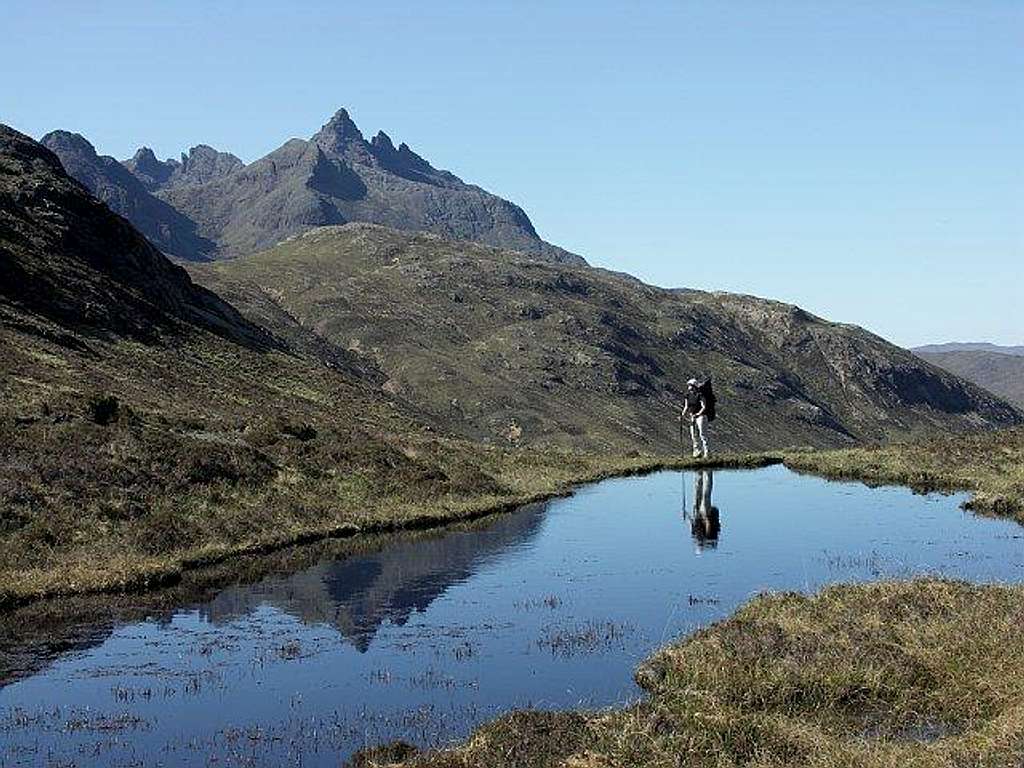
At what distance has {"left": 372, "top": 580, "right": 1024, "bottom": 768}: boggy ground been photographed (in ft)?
46.3

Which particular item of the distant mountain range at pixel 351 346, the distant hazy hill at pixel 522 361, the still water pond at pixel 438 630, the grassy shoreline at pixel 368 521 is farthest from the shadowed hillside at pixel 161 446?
the distant hazy hill at pixel 522 361

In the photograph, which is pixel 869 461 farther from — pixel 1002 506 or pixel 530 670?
pixel 530 670

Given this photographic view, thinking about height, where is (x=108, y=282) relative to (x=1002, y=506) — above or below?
above

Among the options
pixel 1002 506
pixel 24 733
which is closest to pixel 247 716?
pixel 24 733

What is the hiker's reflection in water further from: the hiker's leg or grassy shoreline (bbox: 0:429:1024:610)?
grassy shoreline (bbox: 0:429:1024:610)

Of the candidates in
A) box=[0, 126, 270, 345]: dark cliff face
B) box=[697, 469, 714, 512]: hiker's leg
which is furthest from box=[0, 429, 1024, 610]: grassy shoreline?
box=[0, 126, 270, 345]: dark cliff face

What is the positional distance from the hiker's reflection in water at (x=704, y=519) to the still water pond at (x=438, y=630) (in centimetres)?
18

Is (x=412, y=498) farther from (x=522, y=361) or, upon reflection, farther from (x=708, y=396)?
(x=522, y=361)

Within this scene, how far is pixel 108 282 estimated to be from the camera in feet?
256

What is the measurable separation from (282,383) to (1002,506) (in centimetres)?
4825

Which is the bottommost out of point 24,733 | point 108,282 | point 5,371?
point 24,733

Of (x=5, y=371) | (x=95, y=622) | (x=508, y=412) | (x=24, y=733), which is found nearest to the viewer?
(x=24, y=733)

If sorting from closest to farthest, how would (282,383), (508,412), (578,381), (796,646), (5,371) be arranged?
1. (796,646)
2. (5,371)
3. (282,383)
4. (508,412)
5. (578,381)

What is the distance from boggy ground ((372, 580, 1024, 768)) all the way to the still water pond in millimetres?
1528
